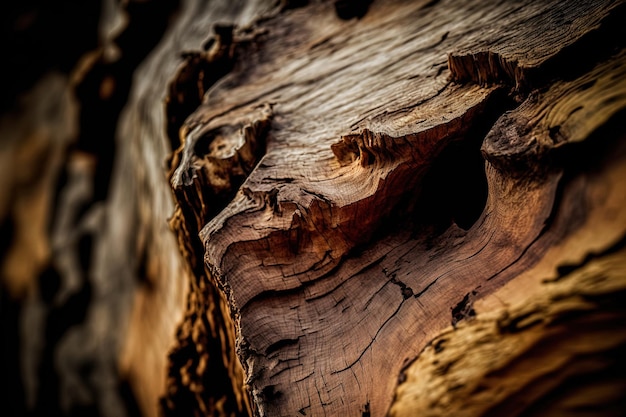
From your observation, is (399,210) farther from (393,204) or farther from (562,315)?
(562,315)

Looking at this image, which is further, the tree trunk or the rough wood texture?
A: the rough wood texture

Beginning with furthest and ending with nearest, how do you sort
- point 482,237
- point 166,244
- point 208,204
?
point 166,244 < point 208,204 < point 482,237

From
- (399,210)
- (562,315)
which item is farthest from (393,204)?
(562,315)

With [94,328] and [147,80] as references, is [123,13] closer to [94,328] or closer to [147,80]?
[147,80]

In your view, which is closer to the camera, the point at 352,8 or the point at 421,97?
the point at 421,97

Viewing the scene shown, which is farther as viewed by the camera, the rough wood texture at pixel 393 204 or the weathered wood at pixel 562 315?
the rough wood texture at pixel 393 204

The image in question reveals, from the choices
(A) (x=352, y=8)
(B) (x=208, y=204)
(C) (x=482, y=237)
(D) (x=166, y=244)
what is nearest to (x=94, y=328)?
(D) (x=166, y=244)
